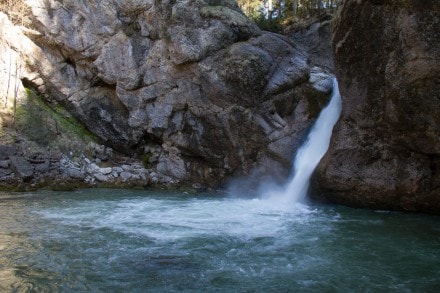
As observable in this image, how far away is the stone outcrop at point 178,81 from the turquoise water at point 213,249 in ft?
15.4

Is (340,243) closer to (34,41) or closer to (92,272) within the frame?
(92,272)

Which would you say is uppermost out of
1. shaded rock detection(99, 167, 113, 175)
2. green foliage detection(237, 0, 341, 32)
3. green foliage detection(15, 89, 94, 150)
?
green foliage detection(237, 0, 341, 32)

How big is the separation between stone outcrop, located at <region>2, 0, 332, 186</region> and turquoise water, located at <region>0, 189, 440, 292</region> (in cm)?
470

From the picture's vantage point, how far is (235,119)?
17594mm

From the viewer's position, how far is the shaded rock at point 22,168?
1689 centimetres

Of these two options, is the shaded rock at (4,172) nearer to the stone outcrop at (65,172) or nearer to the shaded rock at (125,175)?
the stone outcrop at (65,172)

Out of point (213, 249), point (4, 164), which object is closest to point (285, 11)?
point (4, 164)

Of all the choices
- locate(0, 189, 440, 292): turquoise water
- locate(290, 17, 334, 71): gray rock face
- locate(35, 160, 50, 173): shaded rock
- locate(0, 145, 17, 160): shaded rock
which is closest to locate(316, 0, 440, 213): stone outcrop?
locate(0, 189, 440, 292): turquoise water

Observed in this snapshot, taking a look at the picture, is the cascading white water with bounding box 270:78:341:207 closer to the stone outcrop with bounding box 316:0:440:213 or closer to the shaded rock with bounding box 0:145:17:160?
the stone outcrop with bounding box 316:0:440:213

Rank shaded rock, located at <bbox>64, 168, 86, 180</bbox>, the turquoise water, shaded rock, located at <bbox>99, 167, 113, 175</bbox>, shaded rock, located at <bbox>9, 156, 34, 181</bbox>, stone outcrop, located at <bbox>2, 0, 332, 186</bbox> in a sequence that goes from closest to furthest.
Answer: the turquoise water → shaded rock, located at <bbox>9, 156, 34, 181</bbox> → stone outcrop, located at <bbox>2, 0, 332, 186</bbox> → shaded rock, located at <bbox>64, 168, 86, 180</bbox> → shaded rock, located at <bbox>99, 167, 113, 175</bbox>

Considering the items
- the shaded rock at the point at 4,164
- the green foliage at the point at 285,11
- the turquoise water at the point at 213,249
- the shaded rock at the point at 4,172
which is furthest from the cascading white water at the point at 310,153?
the shaded rock at the point at 4,164

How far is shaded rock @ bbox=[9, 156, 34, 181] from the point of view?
1689cm

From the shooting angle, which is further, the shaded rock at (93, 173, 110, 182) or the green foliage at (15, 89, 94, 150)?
the green foliage at (15, 89, 94, 150)

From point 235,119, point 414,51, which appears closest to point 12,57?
point 235,119
